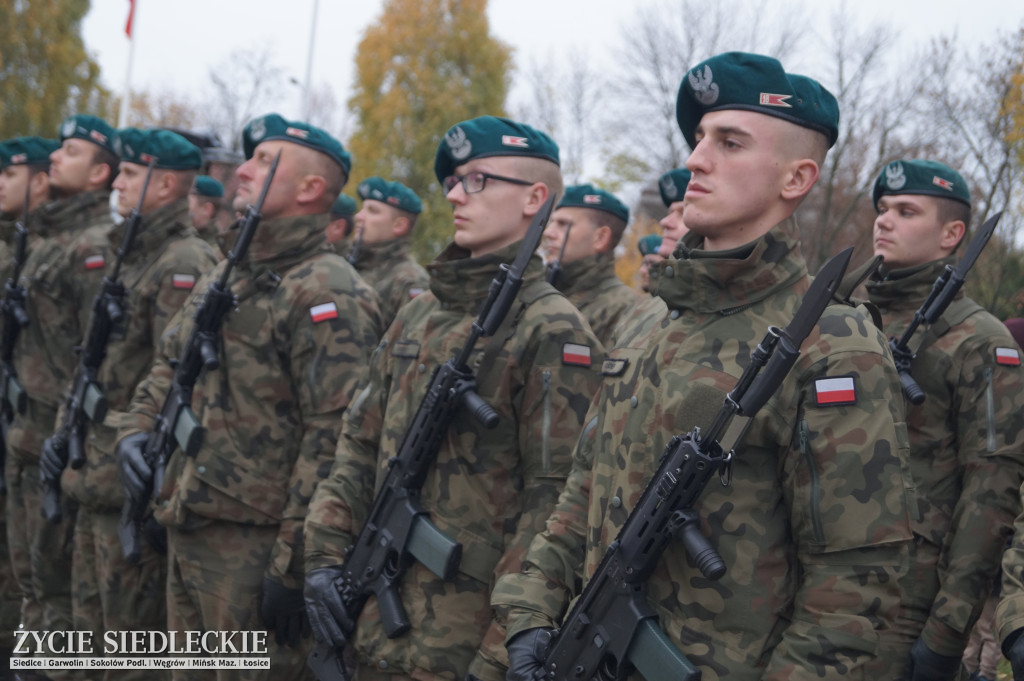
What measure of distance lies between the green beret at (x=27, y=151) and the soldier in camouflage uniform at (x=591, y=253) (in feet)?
12.1

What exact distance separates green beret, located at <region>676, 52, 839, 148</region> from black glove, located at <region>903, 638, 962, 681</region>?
6.71ft

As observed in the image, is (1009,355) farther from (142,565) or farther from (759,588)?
(142,565)

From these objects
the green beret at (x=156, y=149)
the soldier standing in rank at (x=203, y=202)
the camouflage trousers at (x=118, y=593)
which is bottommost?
the camouflage trousers at (x=118, y=593)

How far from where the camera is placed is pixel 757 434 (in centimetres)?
217

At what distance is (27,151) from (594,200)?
4120 millimetres

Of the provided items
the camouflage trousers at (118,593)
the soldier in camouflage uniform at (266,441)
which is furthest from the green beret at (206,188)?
the soldier in camouflage uniform at (266,441)

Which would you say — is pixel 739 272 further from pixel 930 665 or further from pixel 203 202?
pixel 203 202

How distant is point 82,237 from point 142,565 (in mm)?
2153

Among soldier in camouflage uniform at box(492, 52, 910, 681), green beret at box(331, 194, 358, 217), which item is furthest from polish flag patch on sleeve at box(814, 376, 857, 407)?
green beret at box(331, 194, 358, 217)

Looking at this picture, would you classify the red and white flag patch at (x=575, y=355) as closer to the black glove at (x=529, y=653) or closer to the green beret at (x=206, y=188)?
the black glove at (x=529, y=653)

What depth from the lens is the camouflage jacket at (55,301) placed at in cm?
579

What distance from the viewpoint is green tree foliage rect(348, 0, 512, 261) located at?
75.4 ft

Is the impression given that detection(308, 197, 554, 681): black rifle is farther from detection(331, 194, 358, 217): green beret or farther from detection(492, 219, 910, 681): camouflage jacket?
detection(331, 194, 358, 217): green beret

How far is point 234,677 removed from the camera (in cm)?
387
